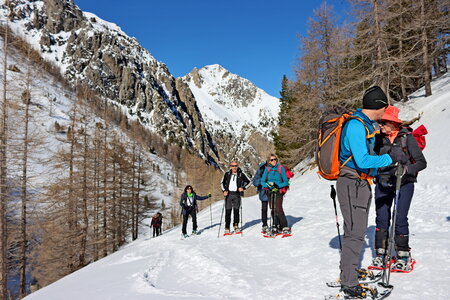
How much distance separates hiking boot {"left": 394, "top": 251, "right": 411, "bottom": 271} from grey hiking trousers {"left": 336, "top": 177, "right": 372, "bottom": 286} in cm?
127

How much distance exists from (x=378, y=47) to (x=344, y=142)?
16.3 meters

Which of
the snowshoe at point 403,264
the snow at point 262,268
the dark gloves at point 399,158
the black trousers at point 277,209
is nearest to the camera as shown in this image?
the dark gloves at point 399,158

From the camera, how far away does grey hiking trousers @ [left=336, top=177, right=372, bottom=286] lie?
327 cm

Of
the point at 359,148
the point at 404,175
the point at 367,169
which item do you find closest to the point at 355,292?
the point at 367,169

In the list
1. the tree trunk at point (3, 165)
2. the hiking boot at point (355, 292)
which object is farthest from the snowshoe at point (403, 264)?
the tree trunk at point (3, 165)

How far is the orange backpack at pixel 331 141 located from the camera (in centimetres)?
327

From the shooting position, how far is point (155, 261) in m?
6.33

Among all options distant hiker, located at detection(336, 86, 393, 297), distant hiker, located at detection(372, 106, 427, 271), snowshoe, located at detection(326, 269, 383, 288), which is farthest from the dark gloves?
snowshoe, located at detection(326, 269, 383, 288)

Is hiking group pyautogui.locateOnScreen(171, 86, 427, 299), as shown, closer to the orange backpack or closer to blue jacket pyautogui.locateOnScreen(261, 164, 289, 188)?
the orange backpack

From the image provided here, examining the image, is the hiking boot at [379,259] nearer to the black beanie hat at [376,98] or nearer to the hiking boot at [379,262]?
the hiking boot at [379,262]

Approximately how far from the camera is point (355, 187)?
330 centimetres

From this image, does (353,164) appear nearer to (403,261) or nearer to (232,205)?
(403,261)

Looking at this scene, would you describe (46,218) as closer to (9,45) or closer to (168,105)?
(9,45)

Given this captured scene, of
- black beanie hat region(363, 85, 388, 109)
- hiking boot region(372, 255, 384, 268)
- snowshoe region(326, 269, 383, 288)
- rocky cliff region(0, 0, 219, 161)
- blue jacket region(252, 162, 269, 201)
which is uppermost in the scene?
rocky cliff region(0, 0, 219, 161)
